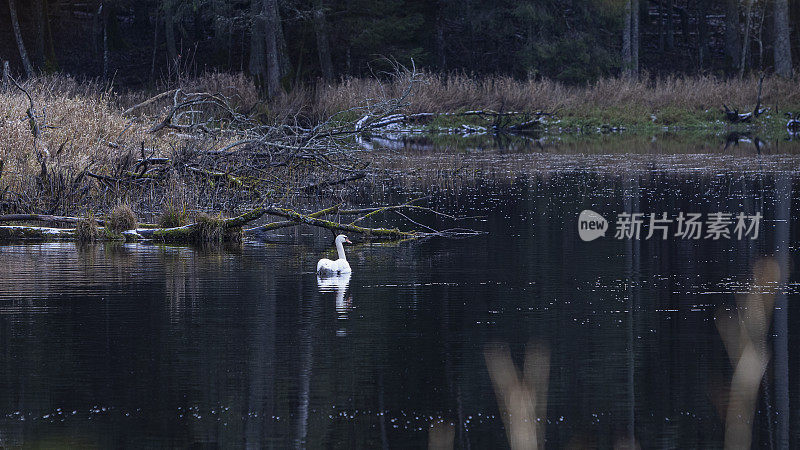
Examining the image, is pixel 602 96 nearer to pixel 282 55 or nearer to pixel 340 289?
pixel 282 55

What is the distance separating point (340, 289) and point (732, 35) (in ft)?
167

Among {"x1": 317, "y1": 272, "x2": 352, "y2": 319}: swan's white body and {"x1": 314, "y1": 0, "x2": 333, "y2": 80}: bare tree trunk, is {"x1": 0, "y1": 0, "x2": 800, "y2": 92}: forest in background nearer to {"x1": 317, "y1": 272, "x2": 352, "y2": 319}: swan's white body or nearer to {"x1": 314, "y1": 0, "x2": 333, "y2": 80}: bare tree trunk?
{"x1": 314, "y1": 0, "x2": 333, "y2": 80}: bare tree trunk

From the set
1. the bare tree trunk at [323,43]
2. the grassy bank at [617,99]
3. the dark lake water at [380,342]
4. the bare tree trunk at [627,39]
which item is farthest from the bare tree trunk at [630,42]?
the dark lake water at [380,342]

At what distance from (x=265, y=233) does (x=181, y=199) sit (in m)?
1.20

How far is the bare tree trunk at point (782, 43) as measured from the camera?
46031 mm

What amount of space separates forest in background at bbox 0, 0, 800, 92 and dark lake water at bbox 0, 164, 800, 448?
2826 cm

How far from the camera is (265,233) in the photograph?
635 inches

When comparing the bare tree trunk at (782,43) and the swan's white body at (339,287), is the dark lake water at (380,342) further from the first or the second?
the bare tree trunk at (782,43)

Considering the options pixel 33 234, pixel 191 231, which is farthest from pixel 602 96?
pixel 33 234

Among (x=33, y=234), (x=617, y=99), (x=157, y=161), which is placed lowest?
(x=33, y=234)

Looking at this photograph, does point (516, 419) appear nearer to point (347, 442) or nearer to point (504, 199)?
point (347, 442)

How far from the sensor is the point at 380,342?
9109 mm

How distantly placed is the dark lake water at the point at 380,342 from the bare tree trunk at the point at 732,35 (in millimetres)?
43897

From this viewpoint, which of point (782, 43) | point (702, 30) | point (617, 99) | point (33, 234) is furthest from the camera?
point (702, 30)
